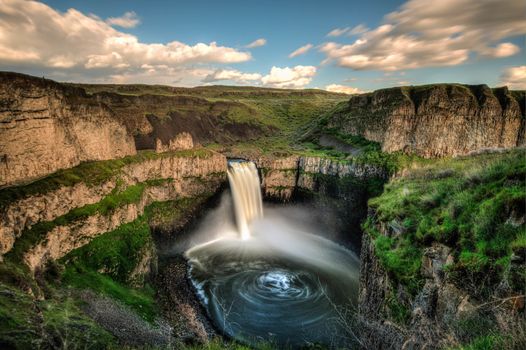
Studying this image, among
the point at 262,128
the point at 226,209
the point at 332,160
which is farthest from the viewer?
the point at 262,128

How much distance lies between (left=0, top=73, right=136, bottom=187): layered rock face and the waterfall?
21.0 m

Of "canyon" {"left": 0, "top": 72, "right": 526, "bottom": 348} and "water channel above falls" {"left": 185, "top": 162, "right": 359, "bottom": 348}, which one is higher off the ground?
"canyon" {"left": 0, "top": 72, "right": 526, "bottom": 348}

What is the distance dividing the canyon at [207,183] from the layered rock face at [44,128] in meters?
Result: 0.13

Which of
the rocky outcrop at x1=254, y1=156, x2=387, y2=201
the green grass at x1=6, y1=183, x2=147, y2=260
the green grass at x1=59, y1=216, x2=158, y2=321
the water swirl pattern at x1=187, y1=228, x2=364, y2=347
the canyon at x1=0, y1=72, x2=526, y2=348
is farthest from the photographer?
the rocky outcrop at x1=254, y1=156, x2=387, y2=201

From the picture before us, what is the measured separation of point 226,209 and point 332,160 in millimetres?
21612

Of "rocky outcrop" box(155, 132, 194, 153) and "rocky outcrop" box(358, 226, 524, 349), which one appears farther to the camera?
"rocky outcrop" box(155, 132, 194, 153)

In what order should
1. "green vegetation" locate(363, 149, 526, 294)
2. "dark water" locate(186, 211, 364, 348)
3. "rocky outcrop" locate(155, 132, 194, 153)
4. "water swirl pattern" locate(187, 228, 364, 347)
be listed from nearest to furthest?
"green vegetation" locate(363, 149, 526, 294) < "dark water" locate(186, 211, 364, 348) < "water swirl pattern" locate(187, 228, 364, 347) < "rocky outcrop" locate(155, 132, 194, 153)

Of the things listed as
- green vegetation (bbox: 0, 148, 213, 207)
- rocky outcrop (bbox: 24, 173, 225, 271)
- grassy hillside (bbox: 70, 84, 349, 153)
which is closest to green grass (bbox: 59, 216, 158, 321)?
rocky outcrop (bbox: 24, 173, 225, 271)

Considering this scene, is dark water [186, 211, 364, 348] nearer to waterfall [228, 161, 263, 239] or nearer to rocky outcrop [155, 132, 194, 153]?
waterfall [228, 161, 263, 239]

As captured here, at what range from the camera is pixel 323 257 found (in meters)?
46.7

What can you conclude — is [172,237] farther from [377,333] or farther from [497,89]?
[497,89]

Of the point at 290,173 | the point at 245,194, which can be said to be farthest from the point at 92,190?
the point at 290,173

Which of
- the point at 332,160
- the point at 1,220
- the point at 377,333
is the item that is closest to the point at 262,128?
the point at 332,160

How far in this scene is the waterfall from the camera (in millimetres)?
54656
